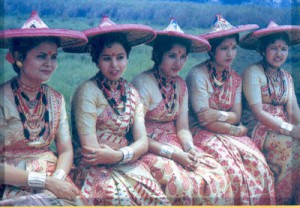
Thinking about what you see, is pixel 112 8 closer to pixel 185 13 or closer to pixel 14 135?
pixel 185 13

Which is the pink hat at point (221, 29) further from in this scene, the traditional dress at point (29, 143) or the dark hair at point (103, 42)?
the traditional dress at point (29, 143)

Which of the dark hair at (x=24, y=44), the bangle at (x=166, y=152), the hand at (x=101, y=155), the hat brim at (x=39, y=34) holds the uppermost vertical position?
the hat brim at (x=39, y=34)

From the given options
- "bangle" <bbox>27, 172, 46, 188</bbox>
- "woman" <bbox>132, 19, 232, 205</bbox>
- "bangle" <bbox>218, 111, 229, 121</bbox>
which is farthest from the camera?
"bangle" <bbox>218, 111, 229, 121</bbox>

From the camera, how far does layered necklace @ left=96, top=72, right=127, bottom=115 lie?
449 centimetres

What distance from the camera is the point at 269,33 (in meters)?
5.07

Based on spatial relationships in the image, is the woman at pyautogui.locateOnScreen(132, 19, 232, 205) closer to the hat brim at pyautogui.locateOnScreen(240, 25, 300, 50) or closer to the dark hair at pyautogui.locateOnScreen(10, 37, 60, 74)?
the hat brim at pyautogui.locateOnScreen(240, 25, 300, 50)

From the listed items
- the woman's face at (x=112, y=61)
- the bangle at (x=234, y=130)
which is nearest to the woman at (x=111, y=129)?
the woman's face at (x=112, y=61)

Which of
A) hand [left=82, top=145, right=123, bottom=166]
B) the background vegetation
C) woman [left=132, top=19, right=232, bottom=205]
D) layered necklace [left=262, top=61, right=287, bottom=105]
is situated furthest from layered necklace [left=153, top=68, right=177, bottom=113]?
layered necklace [left=262, top=61, right=287, bottom=105]

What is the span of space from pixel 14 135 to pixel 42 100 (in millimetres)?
316

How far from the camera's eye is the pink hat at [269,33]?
198 inches

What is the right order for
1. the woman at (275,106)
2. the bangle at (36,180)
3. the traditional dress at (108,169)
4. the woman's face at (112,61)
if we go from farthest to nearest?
the woman at (275,106)
the woman's face at (112,61)
the traditional dress at (108,169)
the bangle at (36,180)

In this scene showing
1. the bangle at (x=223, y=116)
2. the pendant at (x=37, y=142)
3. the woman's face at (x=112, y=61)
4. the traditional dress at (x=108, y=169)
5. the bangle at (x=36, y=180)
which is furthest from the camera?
the bangle at (x=223, y=116)

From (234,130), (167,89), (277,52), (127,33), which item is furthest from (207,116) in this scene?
(127,33)

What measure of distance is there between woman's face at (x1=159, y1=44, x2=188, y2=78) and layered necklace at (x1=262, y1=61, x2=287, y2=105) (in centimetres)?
80
